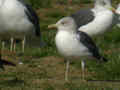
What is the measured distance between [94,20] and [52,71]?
294 cm

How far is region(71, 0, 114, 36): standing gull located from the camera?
12.3m

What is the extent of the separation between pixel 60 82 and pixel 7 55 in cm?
322

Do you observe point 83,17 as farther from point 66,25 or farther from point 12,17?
point 66,25

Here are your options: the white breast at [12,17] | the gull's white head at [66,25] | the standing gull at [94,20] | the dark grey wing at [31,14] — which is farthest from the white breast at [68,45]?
the standing gull at [94,20]

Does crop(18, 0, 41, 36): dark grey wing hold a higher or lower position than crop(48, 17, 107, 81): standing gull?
higher

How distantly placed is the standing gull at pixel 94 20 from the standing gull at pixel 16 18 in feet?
4.70

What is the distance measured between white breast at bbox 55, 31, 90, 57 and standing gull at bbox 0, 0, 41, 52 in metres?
2.91

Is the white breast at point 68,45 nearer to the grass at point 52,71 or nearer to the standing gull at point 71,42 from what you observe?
the standing gull at point 71,42

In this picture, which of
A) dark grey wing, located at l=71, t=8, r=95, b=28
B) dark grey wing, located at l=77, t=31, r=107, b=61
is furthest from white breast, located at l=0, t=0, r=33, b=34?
dark grey wing, located at l=77, t=31, r=107, b=61

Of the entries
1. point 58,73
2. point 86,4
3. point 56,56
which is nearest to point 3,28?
point 56,56

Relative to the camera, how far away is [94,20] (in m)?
12.5

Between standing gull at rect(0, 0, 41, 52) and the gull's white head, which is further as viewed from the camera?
standing gull at rect(0, 0, 41, 52)

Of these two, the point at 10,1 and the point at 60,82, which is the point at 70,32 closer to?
the point at 60,82

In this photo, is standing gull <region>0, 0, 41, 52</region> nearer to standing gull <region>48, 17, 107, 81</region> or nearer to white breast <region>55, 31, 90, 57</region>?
standing gull <region>48, 17, 107, 81</region>
